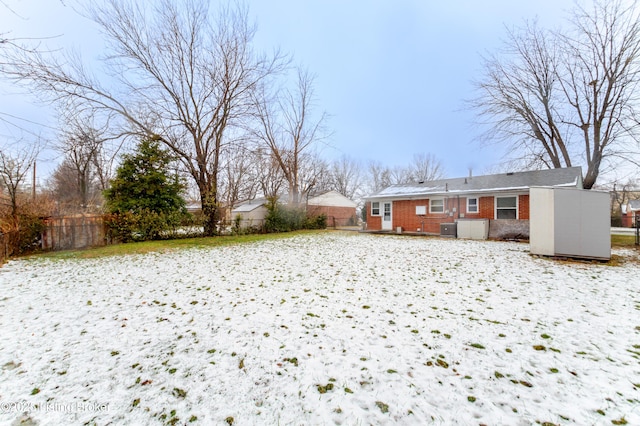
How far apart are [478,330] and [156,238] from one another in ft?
45.3

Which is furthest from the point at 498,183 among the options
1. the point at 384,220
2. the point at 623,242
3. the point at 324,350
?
the point at 324,350

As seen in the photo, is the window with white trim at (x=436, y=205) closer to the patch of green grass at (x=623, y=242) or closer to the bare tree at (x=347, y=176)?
the patch of green grass at (x=623, y=242)

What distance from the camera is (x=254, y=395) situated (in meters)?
2.24

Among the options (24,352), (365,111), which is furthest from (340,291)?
(365,111)

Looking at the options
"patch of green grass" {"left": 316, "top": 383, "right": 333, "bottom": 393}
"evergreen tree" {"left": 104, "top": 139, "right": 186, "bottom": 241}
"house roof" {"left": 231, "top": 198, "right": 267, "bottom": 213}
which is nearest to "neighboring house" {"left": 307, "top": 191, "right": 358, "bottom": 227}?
"house roof" {"left": 231, "top": 198, "right": 267, "bottom": 213}

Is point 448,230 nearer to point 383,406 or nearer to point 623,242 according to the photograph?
point 623,242

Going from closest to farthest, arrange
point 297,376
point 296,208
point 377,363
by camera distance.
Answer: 1. point 297,376
2. point 377,363
3. point 296,208

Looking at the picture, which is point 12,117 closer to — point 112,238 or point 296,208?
point 112,238

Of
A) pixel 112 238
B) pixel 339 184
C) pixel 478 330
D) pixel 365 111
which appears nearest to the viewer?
pixel 478 330

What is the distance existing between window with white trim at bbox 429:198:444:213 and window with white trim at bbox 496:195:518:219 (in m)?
2.82

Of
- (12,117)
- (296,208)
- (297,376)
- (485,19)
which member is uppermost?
(485,19)

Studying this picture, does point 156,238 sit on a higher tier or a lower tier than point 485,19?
lower

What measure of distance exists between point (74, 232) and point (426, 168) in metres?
38.7

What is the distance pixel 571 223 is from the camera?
7660 millimetres
